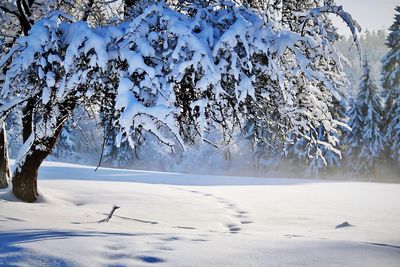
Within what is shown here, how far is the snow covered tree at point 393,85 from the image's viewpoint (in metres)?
28.4

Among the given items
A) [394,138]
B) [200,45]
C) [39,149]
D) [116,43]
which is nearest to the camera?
[200,45]

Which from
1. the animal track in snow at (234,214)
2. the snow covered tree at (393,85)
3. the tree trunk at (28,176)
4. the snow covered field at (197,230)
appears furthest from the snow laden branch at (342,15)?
the snow covered tree at (393,85)

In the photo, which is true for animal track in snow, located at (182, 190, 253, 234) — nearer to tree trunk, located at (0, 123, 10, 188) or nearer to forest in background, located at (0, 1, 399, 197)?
tree trunk, located at (0, 123, 10, 188)

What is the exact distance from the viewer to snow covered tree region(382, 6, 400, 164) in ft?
93.2

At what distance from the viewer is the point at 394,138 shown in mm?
28938

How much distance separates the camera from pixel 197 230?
5.86 meters

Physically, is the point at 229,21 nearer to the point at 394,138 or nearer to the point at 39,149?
the point at 39,149

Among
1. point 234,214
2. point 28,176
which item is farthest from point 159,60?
point 234,214

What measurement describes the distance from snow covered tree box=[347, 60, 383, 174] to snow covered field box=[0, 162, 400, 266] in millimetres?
21328

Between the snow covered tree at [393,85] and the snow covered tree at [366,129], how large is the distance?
125 centimetres

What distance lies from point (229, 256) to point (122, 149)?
39.2 metres

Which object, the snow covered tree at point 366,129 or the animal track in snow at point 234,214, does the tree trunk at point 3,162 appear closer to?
the animal track in snow at point 234,214

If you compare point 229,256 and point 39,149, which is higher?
point 39,149

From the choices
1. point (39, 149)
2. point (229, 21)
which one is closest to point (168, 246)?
point (229, 21)
